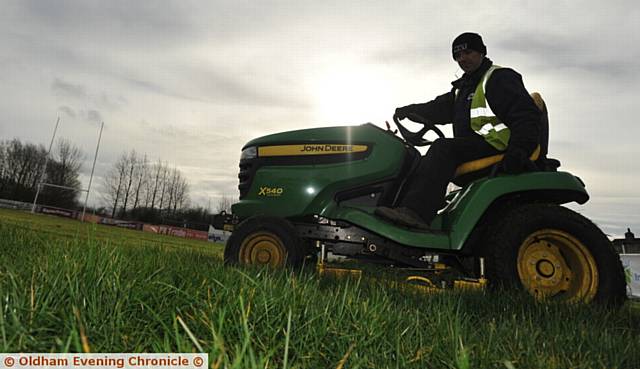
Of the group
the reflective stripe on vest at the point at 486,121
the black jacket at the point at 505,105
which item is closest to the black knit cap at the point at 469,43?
the black jacket at the point at 505,105

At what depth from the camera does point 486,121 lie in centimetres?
305

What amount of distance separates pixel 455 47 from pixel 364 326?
113 inches

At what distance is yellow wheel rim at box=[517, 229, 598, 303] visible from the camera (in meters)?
2.64

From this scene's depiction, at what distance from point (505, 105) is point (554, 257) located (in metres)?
1.21

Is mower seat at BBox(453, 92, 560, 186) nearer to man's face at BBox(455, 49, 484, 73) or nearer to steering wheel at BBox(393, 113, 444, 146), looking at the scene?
steering wheel at BBox(393, 113, 444, 146)

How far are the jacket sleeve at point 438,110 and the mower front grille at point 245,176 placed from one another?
1622 mm

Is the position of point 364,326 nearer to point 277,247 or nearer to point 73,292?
point 73,292

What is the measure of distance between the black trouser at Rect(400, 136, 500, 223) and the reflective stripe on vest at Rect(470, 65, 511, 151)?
0.06m

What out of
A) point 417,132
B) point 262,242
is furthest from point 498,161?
point 262,242

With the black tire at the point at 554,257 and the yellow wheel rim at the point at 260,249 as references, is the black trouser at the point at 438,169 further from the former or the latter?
the yellow wheel rim at the point at 260,249

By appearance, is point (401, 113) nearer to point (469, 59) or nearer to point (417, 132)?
point (417, 132)

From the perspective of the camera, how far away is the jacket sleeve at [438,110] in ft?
12.2

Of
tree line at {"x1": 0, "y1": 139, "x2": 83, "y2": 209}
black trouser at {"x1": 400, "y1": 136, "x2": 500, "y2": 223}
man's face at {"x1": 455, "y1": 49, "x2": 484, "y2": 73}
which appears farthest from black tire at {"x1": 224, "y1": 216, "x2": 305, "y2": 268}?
tree line at {"x1": 0, "y1": 139, "x2": 83, "y2": 209}

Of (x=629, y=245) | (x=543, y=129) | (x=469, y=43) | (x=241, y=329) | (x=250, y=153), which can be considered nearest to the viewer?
(x=241, y=329)
